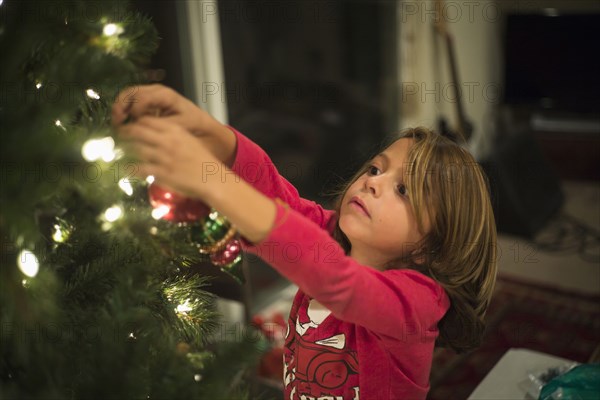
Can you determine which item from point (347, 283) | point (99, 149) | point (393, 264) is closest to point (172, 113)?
point (99, 149)

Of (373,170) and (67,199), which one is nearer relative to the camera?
(67,199)

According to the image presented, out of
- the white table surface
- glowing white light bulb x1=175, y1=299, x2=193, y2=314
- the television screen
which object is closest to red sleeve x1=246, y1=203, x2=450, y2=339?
glowing white light bulb x1=175, y1=299, x2=193, y2=314

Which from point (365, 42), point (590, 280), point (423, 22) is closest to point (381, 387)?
point (590, 280)

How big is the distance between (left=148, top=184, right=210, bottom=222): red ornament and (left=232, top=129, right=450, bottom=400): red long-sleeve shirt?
0.08 m

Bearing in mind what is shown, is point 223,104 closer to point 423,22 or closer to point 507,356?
point 507,356

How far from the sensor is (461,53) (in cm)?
391

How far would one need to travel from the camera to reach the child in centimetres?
79

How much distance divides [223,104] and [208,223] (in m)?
1.66

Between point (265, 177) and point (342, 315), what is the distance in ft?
0.90

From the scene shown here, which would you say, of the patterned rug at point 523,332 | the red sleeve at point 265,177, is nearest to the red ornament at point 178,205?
the red sleeve at point 265,177

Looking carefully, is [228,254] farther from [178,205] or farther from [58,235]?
[58,235]

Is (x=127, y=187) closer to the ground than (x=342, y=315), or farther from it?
farther from it

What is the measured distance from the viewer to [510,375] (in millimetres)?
1224

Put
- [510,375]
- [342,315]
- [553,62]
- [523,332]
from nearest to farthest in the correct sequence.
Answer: [342,315] < [510,375] < [523,332] < [553,62]
